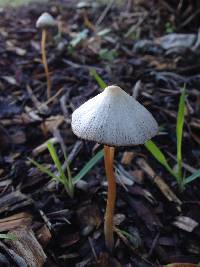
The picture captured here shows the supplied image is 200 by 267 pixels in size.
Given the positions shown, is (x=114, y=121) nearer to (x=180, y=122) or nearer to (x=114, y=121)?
(x=114, y=121)

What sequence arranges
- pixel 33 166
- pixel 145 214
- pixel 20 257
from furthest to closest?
1. pixel 33 166
2. pixel 145 214
3. pixel 20 257

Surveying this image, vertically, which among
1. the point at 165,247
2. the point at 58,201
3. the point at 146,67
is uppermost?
the point at 146,67

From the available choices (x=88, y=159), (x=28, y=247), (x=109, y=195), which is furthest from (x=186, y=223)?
(x=28, y=247)

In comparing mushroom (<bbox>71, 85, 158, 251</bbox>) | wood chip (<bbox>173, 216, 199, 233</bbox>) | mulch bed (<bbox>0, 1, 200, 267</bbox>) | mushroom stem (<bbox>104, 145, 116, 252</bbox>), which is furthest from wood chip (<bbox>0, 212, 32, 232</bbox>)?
wood chip (<bbox>173, 216, 199, 233</bbox>)

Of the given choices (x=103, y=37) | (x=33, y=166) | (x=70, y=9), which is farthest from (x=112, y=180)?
(x=70, y=9)

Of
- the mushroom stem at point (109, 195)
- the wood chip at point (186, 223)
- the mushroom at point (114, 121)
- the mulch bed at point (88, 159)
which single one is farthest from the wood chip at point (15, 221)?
the wood chip at point (186, 223)

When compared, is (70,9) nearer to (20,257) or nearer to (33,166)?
(33,166)

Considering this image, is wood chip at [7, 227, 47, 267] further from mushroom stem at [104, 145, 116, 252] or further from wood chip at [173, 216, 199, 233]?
wood chip at [173, 216, 199, 233]
